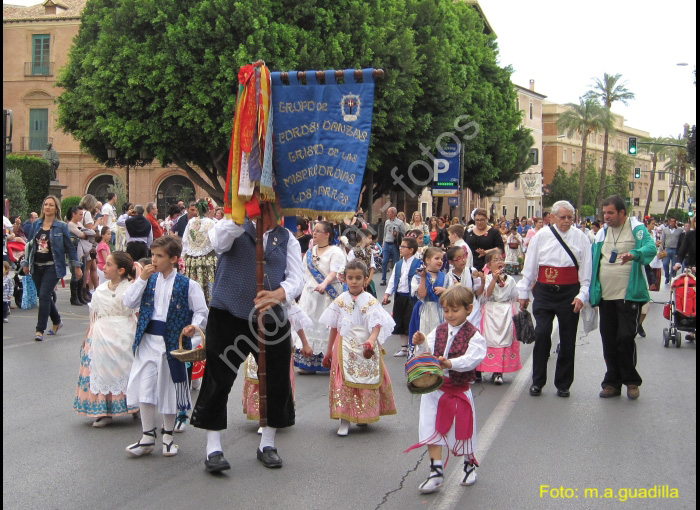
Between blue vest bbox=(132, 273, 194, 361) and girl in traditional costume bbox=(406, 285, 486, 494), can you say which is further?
blue vest bbox=(132, 273, 194, 361)

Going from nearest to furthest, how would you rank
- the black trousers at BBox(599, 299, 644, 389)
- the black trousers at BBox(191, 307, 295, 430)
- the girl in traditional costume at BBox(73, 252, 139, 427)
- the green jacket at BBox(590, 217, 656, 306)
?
the black trousers at BBox(191, 307, 295, 430)
the girl in traditional costume at BBox(73, 252, 139, 427)
the green jacket at BBox(590, 217, 656, 306)
the black trousers at BBox(599, 299, 644, 389)

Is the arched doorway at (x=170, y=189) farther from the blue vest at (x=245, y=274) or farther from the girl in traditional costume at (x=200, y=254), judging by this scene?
the blue vest at (x=245, y=274)

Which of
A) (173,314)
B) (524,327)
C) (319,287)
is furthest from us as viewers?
(319,287)

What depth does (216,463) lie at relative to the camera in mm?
5531

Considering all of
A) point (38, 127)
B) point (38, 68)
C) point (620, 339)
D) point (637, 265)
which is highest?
point (38, 68)

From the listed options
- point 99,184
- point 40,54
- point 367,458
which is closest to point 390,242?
point 367,458

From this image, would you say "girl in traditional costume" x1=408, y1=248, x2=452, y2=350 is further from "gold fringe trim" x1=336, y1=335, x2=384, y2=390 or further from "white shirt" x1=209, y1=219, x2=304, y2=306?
"white shirt" x1=209, y1=219, x2=304, y2=306

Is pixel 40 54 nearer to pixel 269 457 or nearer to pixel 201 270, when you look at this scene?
pixel 201 270

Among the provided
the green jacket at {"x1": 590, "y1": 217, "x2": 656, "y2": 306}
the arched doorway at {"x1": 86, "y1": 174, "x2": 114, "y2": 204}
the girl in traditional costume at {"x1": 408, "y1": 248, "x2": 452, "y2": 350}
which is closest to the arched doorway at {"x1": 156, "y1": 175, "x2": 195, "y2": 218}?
the arched doorway at {"x1": 86, "y1": 174, "x2": 114, "y2": 204}

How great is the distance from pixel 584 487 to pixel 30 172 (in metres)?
39.3

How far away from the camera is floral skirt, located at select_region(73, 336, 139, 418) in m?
6.84

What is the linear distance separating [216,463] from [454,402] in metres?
1.63

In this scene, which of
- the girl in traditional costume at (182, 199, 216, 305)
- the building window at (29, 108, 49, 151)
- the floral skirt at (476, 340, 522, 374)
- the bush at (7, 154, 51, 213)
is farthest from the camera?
the building window at (29, 108, 49, 151)

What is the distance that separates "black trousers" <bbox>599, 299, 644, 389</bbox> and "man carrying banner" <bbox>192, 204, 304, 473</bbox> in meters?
3.97
